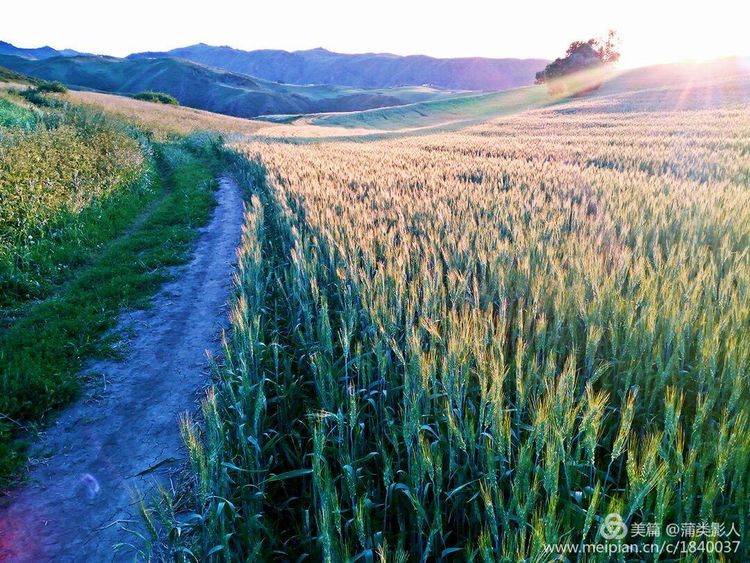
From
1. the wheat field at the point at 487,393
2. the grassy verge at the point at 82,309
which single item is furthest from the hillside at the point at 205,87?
the wheat field at the point at 487,393

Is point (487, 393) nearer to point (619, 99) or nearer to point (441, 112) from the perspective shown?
point (619, 99)

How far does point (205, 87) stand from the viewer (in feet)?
467

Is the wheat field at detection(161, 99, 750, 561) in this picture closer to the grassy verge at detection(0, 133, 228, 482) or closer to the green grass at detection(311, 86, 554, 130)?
the grassy verge at detection(0, 133, 228, 482)

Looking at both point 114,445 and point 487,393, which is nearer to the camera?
point 487,393

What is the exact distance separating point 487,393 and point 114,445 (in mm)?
3375

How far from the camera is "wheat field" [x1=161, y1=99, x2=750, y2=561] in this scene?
1.83m

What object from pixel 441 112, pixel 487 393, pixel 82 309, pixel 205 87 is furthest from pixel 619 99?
pixel 205 87

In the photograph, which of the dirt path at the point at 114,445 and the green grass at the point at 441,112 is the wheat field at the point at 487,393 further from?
the green grass at the point at 441,112

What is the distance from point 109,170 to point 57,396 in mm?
11584

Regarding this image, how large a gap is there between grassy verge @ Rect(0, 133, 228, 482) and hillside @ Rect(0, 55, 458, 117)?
120722 mm

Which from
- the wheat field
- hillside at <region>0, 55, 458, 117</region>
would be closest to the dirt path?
the wheat field

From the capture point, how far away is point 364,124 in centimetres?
5572

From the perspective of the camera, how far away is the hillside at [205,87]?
13062cm

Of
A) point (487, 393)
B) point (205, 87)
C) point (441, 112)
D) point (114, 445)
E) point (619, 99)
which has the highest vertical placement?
point (205, 87)
